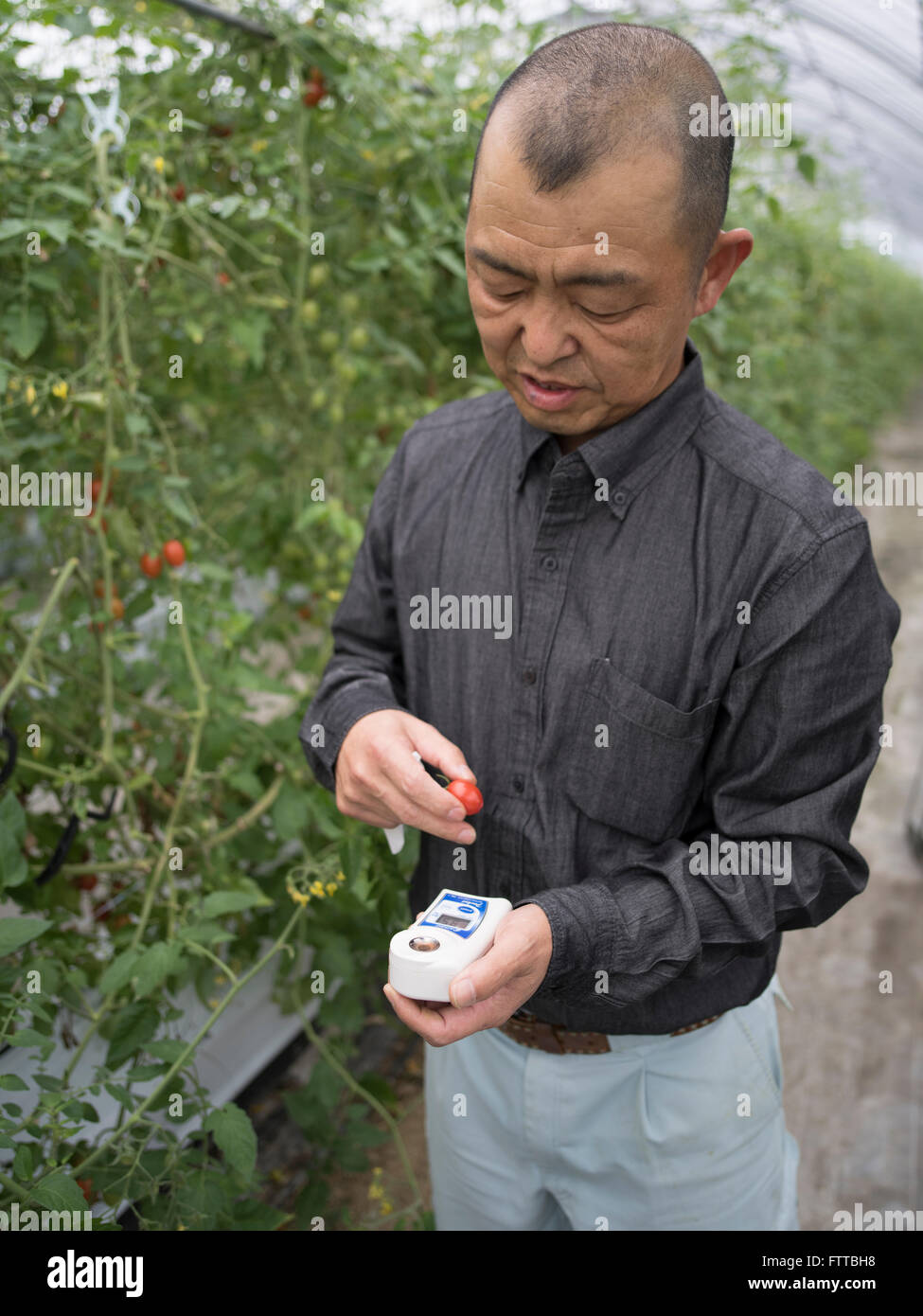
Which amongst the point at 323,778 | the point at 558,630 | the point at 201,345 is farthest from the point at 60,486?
the point at 558,630

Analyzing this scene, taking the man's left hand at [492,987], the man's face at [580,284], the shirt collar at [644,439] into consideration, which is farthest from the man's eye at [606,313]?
the man's left hand at [492,987]

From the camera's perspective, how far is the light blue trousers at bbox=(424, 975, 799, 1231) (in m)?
1.04

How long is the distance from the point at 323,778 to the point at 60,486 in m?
0.69

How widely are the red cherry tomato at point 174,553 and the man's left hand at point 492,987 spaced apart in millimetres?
885

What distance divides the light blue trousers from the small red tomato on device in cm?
30

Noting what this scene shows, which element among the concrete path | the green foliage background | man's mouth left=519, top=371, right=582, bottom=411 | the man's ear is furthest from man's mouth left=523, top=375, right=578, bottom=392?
the concrete path

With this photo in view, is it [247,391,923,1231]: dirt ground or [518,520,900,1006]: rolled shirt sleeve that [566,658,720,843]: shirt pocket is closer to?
[518,520,900,1006]: rolled shirt sleeve

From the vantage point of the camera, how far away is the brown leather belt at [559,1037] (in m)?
1.03

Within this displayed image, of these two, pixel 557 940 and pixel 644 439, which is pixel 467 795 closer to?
pixel 557 940

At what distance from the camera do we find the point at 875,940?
2723 millimetres

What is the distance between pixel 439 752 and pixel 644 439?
336 mm

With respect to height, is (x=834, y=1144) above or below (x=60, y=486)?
below

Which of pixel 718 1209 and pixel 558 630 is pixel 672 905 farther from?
pixel 718 1209
